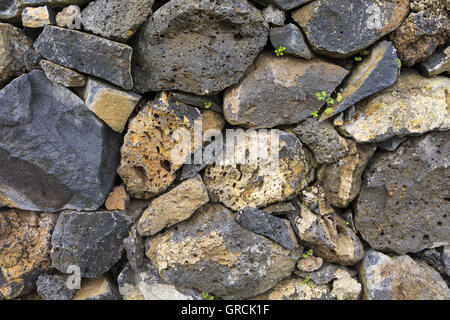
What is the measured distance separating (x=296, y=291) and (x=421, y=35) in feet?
7.36

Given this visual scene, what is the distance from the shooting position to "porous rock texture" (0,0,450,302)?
239 centimetres

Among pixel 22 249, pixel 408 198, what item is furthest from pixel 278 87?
pixel 22 249

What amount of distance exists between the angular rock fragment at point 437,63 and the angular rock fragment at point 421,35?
5cm

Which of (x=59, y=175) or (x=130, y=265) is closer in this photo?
(x=59, y=175)

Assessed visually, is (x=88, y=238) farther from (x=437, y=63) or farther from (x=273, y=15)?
(x=437, y=63)

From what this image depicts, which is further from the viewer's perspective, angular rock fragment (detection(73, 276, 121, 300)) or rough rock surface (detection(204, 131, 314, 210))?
angular rock fragment (detection(73, 276, 121, 300))

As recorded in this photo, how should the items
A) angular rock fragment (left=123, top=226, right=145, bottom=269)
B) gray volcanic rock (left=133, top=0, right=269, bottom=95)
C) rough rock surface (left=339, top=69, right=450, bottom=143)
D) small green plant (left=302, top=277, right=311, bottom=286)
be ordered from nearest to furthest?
gray volcanic rock (left=133, top=0, right=269, bottom=95)
rough rock surface (left=339, top=69, right=450, bottom=143)
angular rock fragment (left=123, top=226, right=145, bottom=269)
small green plant (left=302, top=277, right=311, bottom=286)

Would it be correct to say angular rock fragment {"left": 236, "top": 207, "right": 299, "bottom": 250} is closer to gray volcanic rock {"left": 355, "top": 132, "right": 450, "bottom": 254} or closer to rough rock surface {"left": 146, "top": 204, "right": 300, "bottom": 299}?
rough rock surface {"left": 146, "top": 204, "right": 300, "bottom": 299}

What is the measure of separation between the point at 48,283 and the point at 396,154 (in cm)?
305

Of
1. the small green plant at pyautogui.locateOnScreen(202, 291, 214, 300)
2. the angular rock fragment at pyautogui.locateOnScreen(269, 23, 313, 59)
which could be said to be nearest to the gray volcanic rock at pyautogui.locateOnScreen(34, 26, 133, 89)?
the angular rock fragment at pyautogui.locateOnScreen(269, 23, 313, 59)

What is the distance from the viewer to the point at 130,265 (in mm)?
2887

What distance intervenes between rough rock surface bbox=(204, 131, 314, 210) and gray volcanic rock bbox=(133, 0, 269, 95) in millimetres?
613

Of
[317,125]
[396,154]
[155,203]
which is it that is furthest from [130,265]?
[396,154]

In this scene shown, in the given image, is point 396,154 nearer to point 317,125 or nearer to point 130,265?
point 317,125
